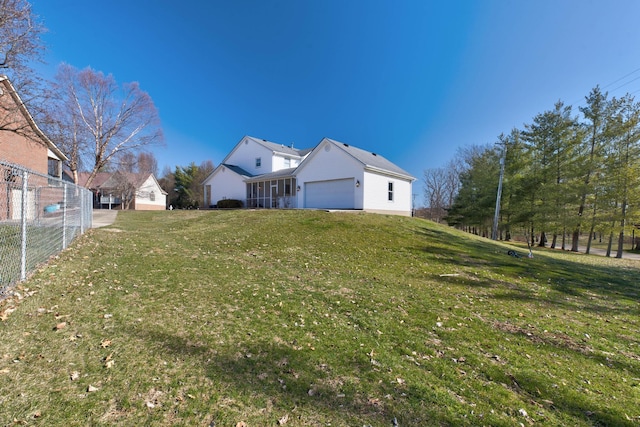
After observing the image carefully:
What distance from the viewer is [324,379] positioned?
2.78 m

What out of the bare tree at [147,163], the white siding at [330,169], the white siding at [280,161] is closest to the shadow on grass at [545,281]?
the white siding at [330,169]

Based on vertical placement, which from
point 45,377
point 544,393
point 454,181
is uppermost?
point 454,181

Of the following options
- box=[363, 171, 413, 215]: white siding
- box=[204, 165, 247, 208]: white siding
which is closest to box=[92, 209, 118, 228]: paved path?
box=[204, 165, 247, 208]: white siding

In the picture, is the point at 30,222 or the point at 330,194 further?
the point at 330,194

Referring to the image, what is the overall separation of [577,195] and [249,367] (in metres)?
28.2

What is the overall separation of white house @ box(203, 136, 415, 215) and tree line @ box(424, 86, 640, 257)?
10081mm

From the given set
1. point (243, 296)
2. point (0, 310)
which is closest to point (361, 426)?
point (243, 296)

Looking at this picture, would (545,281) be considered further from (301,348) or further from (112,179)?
(112,179)

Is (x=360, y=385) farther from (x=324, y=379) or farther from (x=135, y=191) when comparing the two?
(x=135, y=191)

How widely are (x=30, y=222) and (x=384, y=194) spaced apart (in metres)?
18.5

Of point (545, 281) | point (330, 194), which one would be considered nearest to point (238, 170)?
point (330, 194)

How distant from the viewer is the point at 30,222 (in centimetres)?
647

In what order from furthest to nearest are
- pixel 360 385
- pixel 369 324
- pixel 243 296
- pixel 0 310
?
1. pixel 243 296
2. pixel 369 324
3. pixel 0 310
4. pixel 360 385

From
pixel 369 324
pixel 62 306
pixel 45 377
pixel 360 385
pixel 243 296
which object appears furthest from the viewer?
pixel 243 296
